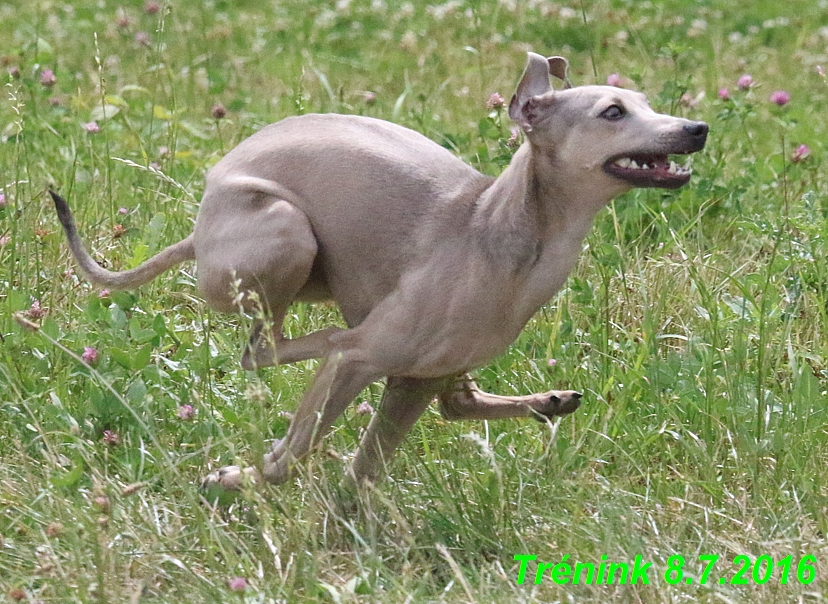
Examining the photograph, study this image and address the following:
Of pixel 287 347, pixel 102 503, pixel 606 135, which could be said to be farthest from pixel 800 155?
pixel 102 503

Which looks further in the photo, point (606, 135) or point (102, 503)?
point (606, 135)

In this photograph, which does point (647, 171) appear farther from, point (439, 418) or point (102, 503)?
point (102, 503)

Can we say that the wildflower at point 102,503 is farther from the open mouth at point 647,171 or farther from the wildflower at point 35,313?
the open mouth at point 647,171

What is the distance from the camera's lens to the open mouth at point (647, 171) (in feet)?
11.2

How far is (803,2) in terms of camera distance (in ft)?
32.5

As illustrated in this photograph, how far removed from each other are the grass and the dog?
0.14 m

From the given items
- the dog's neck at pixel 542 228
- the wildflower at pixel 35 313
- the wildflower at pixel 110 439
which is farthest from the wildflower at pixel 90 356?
the dog's neck at pixel 542 228

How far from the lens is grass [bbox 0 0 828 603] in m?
3.36

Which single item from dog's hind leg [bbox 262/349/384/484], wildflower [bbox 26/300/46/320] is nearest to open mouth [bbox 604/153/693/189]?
dog's hind leg [bbox 262/349/384/484]

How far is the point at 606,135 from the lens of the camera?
350 cm

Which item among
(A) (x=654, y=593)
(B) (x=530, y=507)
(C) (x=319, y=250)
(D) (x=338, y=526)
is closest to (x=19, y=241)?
(C) (x=319, y=250)

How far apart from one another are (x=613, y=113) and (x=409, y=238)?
64 centimetres

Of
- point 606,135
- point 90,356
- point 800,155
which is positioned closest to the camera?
point 606,135

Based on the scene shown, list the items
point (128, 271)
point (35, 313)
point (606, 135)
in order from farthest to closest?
point (35, 313) → point (128, 271) → point (606, 135)
